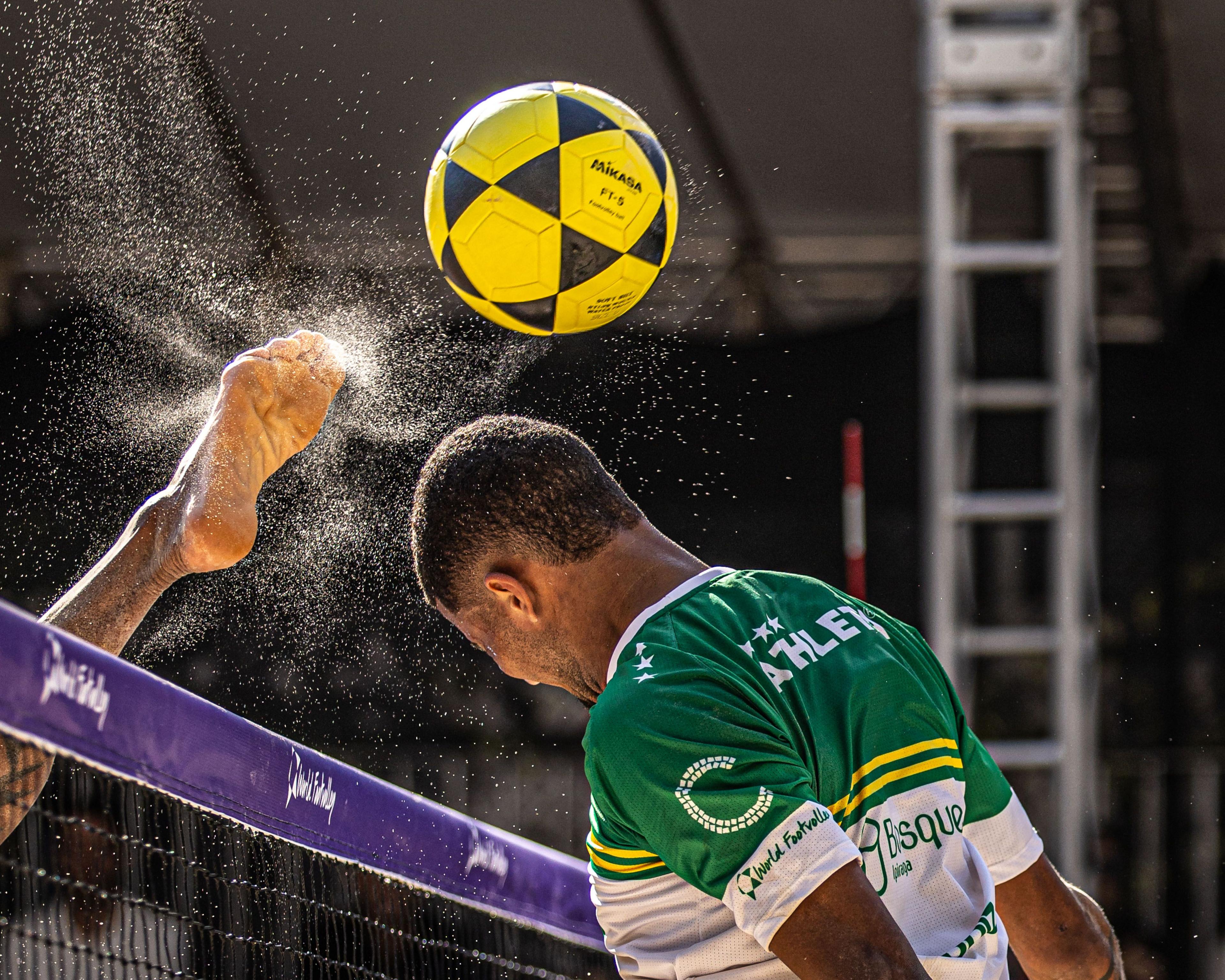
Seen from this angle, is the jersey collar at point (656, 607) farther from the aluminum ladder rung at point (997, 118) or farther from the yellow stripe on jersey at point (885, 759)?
the aluminum ladder rung at point (997, 118)

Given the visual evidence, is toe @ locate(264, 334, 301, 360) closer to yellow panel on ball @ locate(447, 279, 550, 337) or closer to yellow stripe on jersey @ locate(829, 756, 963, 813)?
yellow panel on ball @ locate(447, 279, 550, 337)

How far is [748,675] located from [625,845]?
0.87ft

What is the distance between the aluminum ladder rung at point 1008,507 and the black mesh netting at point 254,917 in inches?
85.4

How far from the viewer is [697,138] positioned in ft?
16.4

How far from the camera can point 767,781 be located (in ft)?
4.33

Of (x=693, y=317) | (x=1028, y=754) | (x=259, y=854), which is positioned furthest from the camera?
(x=693, y=317)

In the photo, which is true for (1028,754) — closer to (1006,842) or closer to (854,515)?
(854,515)

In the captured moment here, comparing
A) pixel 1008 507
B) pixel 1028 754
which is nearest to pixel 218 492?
pixel 1008 507

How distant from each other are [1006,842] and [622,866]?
594 mm

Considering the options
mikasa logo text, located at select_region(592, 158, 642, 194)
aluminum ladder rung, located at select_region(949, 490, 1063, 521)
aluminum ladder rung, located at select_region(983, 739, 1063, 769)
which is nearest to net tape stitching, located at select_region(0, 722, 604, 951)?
mikasa logo text, located at select_region(592, 158, 642, 194)

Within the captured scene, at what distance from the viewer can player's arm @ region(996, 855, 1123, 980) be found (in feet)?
6.13

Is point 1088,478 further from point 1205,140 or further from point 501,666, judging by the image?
point 501,666

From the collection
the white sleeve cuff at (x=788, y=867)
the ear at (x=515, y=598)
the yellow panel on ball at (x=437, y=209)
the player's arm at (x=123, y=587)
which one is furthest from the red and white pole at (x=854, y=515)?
the white sleeve cuff at (x=788, y=867)

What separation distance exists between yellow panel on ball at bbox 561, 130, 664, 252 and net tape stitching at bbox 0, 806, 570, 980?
4.24ft
